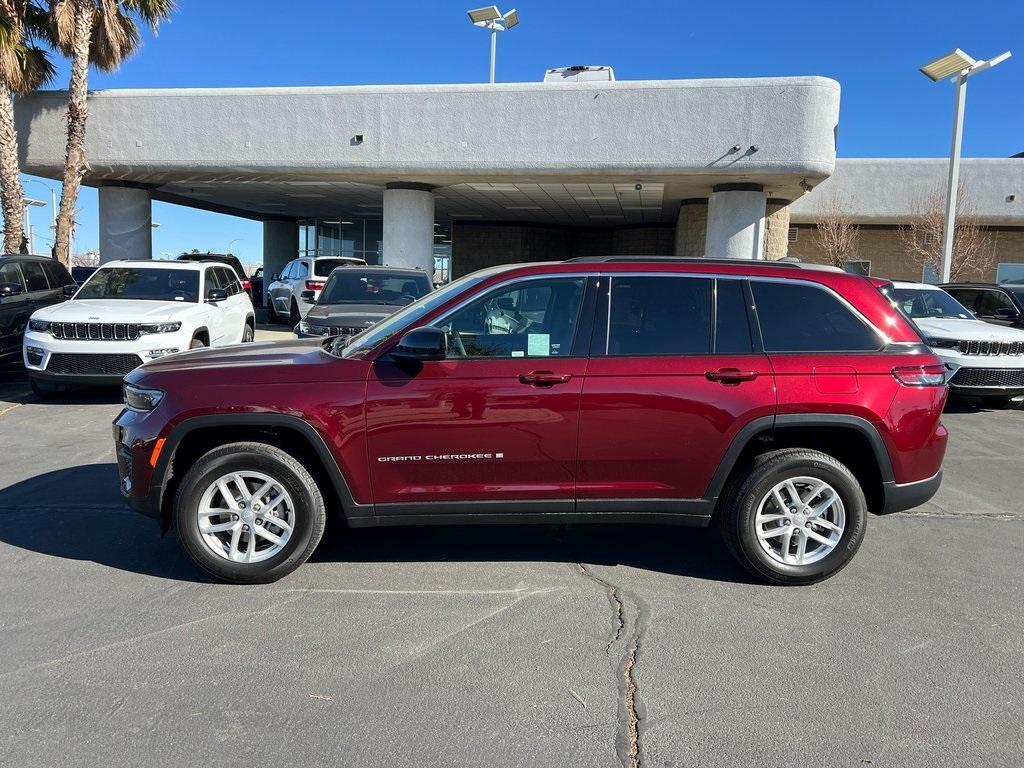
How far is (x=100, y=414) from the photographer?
30.1ft

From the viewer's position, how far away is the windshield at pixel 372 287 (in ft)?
37.3

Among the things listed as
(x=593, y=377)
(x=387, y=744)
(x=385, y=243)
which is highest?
(x=385, y=243)

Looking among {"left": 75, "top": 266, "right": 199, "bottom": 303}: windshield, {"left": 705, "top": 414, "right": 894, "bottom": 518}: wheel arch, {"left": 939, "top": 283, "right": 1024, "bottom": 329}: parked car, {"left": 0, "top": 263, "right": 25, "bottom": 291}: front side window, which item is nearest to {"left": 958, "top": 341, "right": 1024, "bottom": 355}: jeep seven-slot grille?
{"left": 939, "top": 283, "right": 1024, "bottom": 329}: parked car

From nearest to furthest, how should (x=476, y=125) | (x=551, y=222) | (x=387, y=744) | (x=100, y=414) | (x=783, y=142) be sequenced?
(x=387, y=744)
(x=100, y=414)
(x=783, y=142)
(x=476, y=125)
(x=551, y=222)

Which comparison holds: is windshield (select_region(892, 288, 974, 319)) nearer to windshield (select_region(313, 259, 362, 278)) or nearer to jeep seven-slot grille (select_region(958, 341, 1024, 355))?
jeep seven-slot grille (select_region(958, 341, 1024, 355))

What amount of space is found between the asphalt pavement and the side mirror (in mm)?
1292

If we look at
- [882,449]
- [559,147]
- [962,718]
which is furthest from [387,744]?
[559,147]

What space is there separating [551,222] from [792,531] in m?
27.3

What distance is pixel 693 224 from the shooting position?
73.7 feet

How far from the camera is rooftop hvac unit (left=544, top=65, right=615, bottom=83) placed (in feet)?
61.5

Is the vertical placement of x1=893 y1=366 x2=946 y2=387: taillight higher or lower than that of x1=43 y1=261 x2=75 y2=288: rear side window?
lower

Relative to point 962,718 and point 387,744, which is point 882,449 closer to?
point 962,718

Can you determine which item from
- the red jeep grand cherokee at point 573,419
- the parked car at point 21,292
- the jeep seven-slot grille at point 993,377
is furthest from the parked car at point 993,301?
the parked car at point 21,292

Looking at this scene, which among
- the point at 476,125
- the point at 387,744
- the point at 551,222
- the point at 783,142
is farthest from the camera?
the point at 551,222
